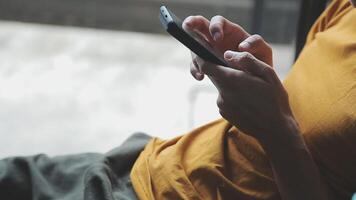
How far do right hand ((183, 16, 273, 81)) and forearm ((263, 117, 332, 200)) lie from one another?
0.13 meters

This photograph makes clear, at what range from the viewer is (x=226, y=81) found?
25.0 inches

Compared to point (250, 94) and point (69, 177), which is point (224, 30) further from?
point (69, 177)

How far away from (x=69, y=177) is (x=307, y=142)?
364mm

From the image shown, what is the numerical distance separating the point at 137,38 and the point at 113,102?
1.55 ft

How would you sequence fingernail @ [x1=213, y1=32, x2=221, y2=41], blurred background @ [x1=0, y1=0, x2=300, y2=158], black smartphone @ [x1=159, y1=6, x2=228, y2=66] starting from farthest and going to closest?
blurred background @ [x1=0, y1=0, x2=300, y2=158] < fingernail @ [x1=213, y1=32, x2=221, y2=41] < black smartphone @ [x1=159, y1=6, x2=228, y2=66]

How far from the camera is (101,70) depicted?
1758 millimetres

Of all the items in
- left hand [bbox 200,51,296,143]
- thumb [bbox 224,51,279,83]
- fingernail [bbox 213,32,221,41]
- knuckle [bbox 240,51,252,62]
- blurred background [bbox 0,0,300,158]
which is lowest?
blurred background [bbox 0,0,300,158]

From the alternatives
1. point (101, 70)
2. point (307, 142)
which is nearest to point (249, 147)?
point (307, 142)

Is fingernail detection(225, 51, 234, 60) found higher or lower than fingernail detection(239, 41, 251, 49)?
lower

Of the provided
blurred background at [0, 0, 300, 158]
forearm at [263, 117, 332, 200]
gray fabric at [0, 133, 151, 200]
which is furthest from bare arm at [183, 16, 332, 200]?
blurred background at [0, 0, 300, 158]

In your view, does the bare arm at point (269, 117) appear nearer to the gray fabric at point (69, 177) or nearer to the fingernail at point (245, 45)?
the fingernail at point (245, 45)

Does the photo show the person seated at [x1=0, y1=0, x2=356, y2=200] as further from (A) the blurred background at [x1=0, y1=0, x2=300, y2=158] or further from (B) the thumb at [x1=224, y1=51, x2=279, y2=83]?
(A) the blurred background at [x1=0, y1=0, x2=300, y2=158]

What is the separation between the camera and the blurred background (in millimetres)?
1464

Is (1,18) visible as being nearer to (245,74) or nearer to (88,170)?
(88,170)
